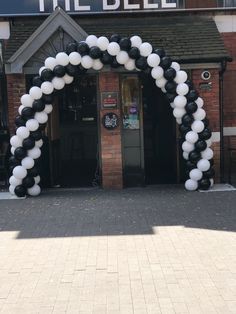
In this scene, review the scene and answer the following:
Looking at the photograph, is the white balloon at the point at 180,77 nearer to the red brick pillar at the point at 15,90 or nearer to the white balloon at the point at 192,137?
the white balloon at the point at 192,137

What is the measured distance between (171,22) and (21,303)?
332 inches

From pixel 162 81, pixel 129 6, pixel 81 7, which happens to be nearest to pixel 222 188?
pixel 162 81

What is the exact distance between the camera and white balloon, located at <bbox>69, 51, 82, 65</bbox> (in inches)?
396

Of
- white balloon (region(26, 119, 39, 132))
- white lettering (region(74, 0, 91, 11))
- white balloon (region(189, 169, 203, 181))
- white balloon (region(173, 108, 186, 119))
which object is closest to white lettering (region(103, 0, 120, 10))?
white lettering (region(74, 0, 91, 11))

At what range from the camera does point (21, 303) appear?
200 inches

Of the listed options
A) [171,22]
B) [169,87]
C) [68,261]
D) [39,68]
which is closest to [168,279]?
[68,261]

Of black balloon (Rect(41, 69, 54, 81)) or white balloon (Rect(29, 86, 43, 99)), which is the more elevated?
black balloon (Rect(41, 69, 54, 81))

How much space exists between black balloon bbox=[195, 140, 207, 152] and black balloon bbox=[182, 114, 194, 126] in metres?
0.39

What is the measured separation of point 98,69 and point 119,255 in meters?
4.89

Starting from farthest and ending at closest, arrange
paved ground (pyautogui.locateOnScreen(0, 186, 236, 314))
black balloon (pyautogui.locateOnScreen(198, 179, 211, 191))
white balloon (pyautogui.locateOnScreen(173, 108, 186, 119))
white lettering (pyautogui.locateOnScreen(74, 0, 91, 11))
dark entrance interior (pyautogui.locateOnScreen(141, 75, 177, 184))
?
1. dark entrance interior (pyautogui.locateOnScreen(141, 75, 177, 184))
2. white lettering (pyautogui.locateOnScreen(74, 0, 91, 11))
3. black balloon (pyautogui.locateOnScreen(198, 179, 211, 191))
4. white balloon (pyautogui.locateOnScreen(173, 108, 186, 119))
5. paved ground (pyautogui.locateOnScreen(0, 186, 236, 314))

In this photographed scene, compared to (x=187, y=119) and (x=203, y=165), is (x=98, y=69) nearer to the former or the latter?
(x=187, y=119)

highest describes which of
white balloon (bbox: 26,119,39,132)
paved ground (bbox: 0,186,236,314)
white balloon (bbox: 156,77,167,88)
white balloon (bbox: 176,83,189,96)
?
white balloon (bbox: 156,77,167,88)

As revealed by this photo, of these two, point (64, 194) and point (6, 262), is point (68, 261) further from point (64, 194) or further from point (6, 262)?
point (64, 194)

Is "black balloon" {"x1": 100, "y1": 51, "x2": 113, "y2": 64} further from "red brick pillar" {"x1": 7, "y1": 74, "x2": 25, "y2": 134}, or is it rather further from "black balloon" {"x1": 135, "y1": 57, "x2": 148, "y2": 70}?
"red brick pillar" {"x1": 7, "y1": 74, "x2": 25, "y2": 134}
